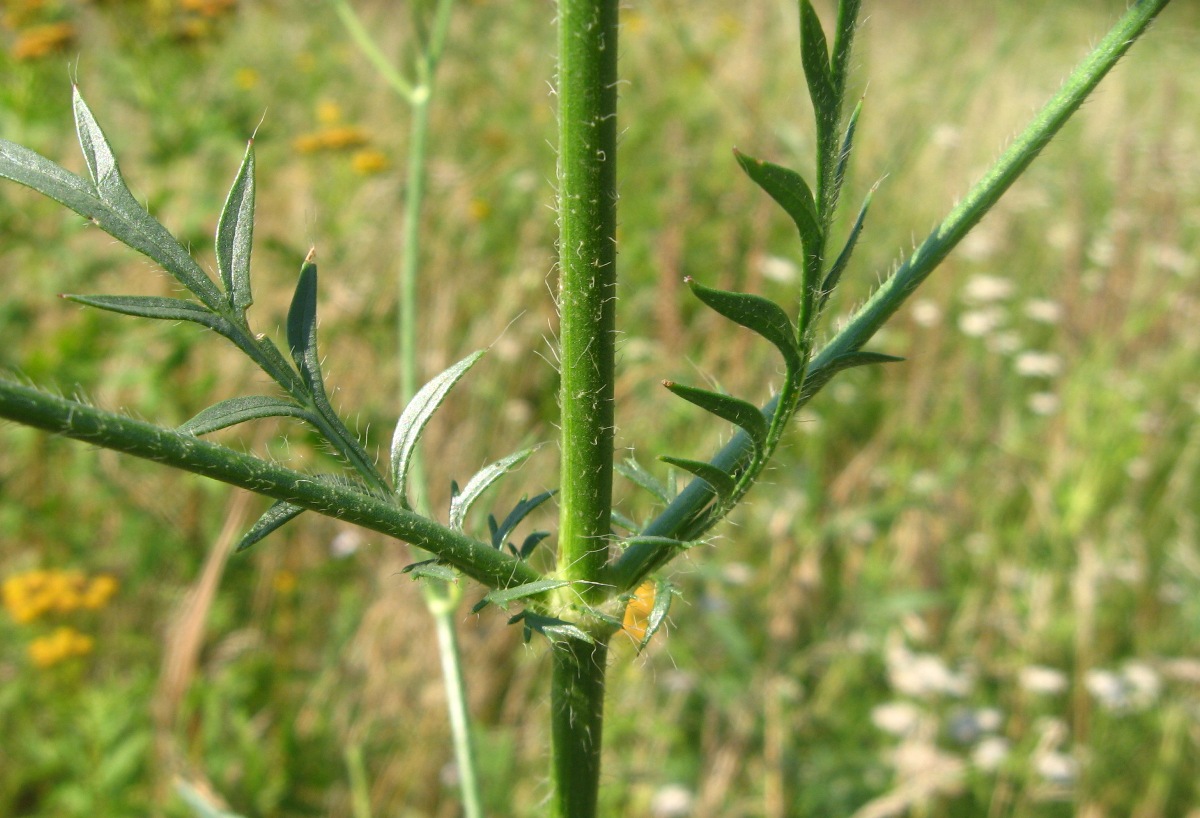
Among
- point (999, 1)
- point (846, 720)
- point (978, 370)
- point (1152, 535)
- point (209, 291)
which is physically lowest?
point (846, 720)

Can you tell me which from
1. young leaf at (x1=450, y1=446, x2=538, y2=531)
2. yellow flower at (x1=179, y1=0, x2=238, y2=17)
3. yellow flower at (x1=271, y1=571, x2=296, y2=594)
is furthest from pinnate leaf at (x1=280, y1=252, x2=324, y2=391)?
yellow flower at (x1=179, y1=0, x2=238, y2=17)

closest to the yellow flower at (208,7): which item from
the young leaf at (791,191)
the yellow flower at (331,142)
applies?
the yellow flower at (331,142)

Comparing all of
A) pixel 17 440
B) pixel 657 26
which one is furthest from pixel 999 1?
pixel 17 440

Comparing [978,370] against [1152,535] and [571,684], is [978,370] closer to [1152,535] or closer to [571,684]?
[1152,535]

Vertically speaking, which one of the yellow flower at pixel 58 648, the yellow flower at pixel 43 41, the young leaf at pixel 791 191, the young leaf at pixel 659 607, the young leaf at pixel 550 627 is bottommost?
the yellow flower at pixel 58 648

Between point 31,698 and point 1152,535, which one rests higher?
point 1152,535

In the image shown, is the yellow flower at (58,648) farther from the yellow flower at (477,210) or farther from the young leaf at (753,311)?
the young leaf at (753,311)

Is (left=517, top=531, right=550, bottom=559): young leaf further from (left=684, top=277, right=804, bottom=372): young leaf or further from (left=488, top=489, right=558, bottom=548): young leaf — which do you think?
(left=684, top=277, right=804, bottom=372): young leaf
